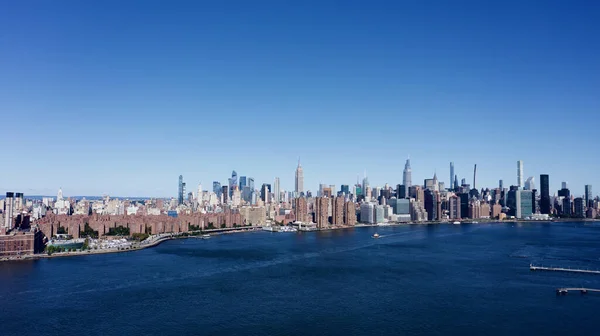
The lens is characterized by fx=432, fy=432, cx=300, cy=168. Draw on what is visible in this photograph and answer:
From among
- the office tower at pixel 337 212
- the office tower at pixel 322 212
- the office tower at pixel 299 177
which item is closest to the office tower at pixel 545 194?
the office tower at pixel 337 212

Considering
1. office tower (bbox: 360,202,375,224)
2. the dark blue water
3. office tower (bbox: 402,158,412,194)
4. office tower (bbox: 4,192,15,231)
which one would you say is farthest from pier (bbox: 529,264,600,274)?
office tower (bbox: 402,158,412,194)

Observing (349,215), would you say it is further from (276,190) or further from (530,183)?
(530,183)

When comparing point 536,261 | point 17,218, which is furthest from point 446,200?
point 17,218

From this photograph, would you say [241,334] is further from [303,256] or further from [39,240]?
[39,240]

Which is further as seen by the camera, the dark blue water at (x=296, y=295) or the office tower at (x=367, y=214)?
the office tower at (x=367, y=214)

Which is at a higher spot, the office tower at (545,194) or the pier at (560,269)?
the office tower at (545,194)

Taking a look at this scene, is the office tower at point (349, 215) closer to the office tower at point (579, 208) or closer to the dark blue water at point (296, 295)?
the dark blue water at point (296, 295)

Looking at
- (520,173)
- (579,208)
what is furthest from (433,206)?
(520,173)
